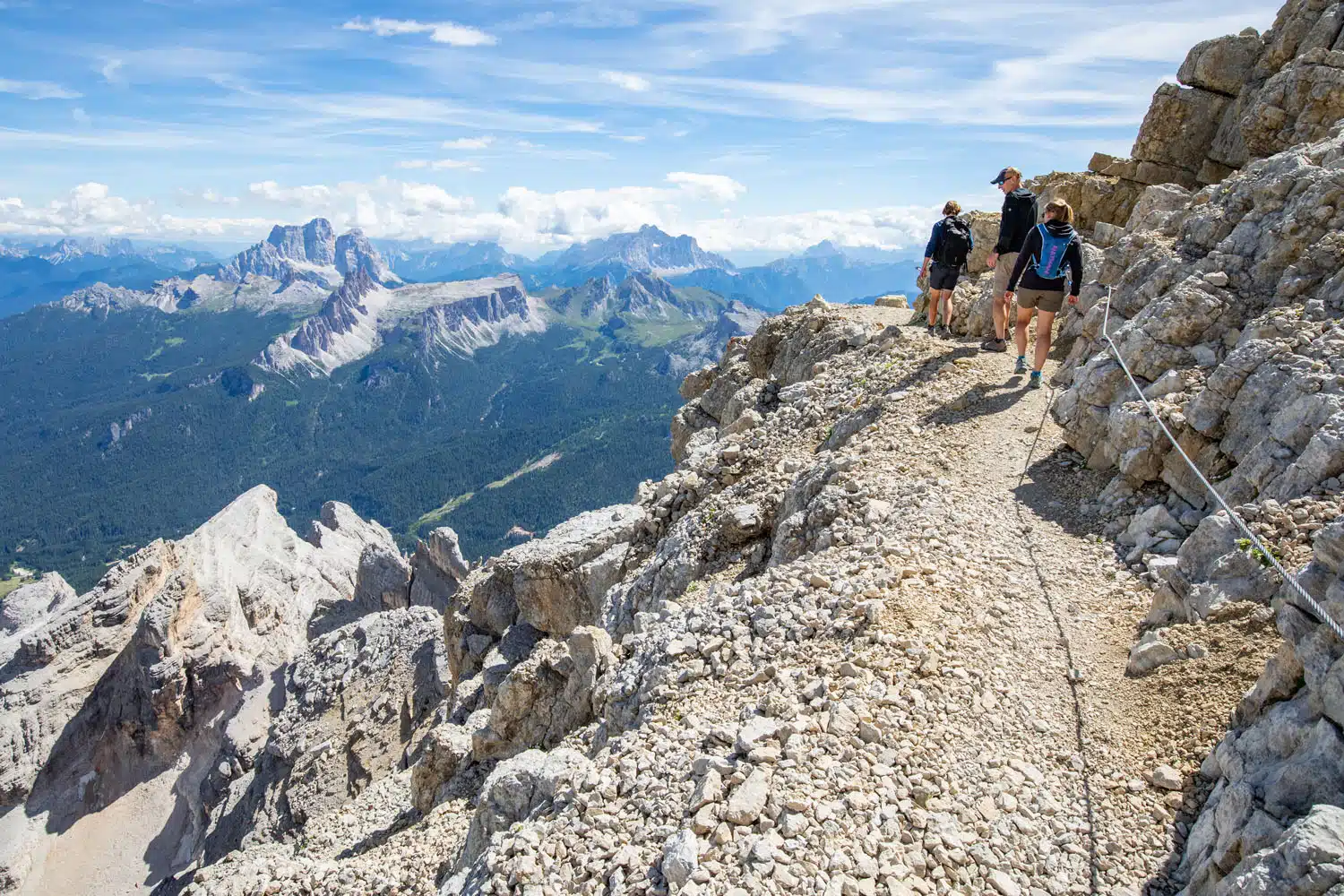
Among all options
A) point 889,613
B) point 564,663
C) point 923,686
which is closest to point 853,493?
point 889,613

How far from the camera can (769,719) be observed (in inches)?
373

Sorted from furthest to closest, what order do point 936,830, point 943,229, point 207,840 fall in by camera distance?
1. point 207,840
2. point 943,229
3. point 936,830

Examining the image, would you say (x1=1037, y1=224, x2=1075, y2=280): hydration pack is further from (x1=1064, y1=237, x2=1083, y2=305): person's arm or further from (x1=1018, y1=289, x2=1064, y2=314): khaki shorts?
(x1=1018, y1=289, x2=1064, y2=314): khaki shorts

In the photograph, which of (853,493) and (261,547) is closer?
(853,493)

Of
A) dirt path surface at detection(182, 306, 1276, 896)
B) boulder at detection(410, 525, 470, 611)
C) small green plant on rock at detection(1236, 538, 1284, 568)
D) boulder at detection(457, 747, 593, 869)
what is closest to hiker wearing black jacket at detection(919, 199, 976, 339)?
dirt path surface at detection(182, 306, 1276, 896)

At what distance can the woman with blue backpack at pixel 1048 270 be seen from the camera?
1783cm

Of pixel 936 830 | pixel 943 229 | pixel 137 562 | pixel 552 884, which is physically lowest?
pixel 137 562

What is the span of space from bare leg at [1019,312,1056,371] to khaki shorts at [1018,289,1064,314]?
16 cm

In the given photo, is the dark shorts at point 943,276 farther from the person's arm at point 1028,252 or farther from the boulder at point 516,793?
the boulder at point 516,793

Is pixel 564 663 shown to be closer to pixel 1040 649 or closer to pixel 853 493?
pixel 853 493

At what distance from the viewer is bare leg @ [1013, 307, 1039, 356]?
61.8 feet

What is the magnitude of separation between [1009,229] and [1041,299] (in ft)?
10.9

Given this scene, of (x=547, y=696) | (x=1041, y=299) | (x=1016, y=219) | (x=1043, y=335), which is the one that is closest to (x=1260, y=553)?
(x=1043, y=335)

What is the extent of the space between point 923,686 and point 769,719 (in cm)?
201
